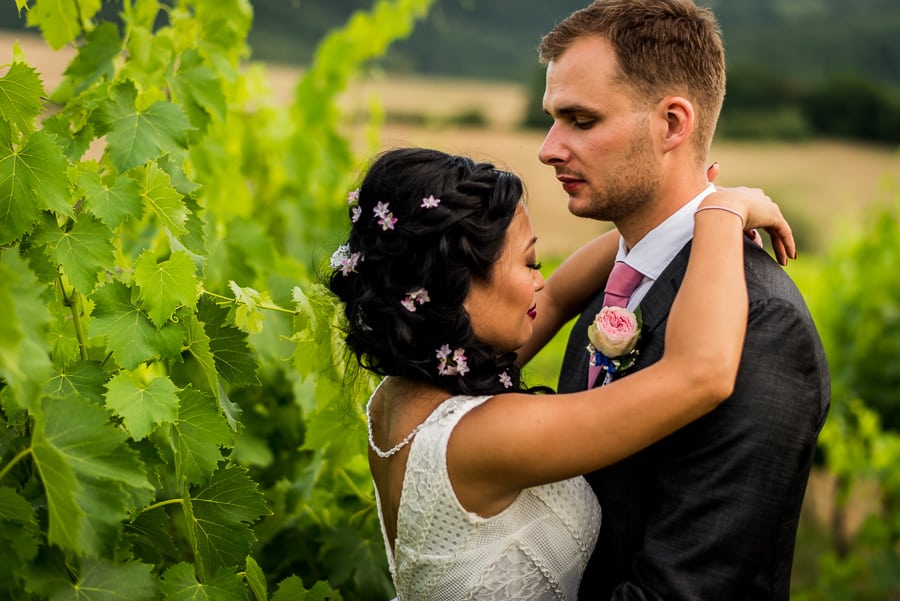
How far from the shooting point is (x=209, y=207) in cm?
419

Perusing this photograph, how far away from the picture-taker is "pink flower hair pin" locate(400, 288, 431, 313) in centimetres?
239

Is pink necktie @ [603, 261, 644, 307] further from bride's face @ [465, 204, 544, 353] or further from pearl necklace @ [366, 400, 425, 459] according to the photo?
pearl necklace @ [366, 400, 425, 459]

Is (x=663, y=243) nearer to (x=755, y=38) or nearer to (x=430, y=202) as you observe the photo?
(x=430, y=202)

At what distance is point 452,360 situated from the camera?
2.44 m

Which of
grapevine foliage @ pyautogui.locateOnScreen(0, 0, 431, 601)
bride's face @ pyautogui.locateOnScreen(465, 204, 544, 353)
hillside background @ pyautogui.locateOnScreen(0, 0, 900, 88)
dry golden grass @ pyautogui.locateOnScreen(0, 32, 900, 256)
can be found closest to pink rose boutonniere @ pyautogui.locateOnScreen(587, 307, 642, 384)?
bride's face @ pyautogui.locateOnScreen(465, 204, 544, 353)

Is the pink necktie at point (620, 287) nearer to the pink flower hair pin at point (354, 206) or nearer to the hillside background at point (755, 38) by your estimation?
the pink flower hair pin at point (354, 206)

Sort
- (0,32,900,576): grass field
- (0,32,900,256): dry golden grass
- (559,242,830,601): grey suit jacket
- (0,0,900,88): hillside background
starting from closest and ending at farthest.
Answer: (559,242,830,601): grey suit jacket → (0,32,900,576): grass field → (0,32,900,256): dry golden grass → (0,0,900,88): hillside background

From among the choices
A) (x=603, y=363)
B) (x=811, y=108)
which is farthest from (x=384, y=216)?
(x=811, y=108)

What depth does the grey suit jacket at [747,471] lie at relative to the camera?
7.57 feet

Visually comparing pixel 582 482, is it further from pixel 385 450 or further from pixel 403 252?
pixel 403 252

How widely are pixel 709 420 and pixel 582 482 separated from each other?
17.6 inches

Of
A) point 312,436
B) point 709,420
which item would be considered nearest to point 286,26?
point 312,436

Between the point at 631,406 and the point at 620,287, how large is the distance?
2.18ft

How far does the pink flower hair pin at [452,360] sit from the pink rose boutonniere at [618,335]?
32cm
